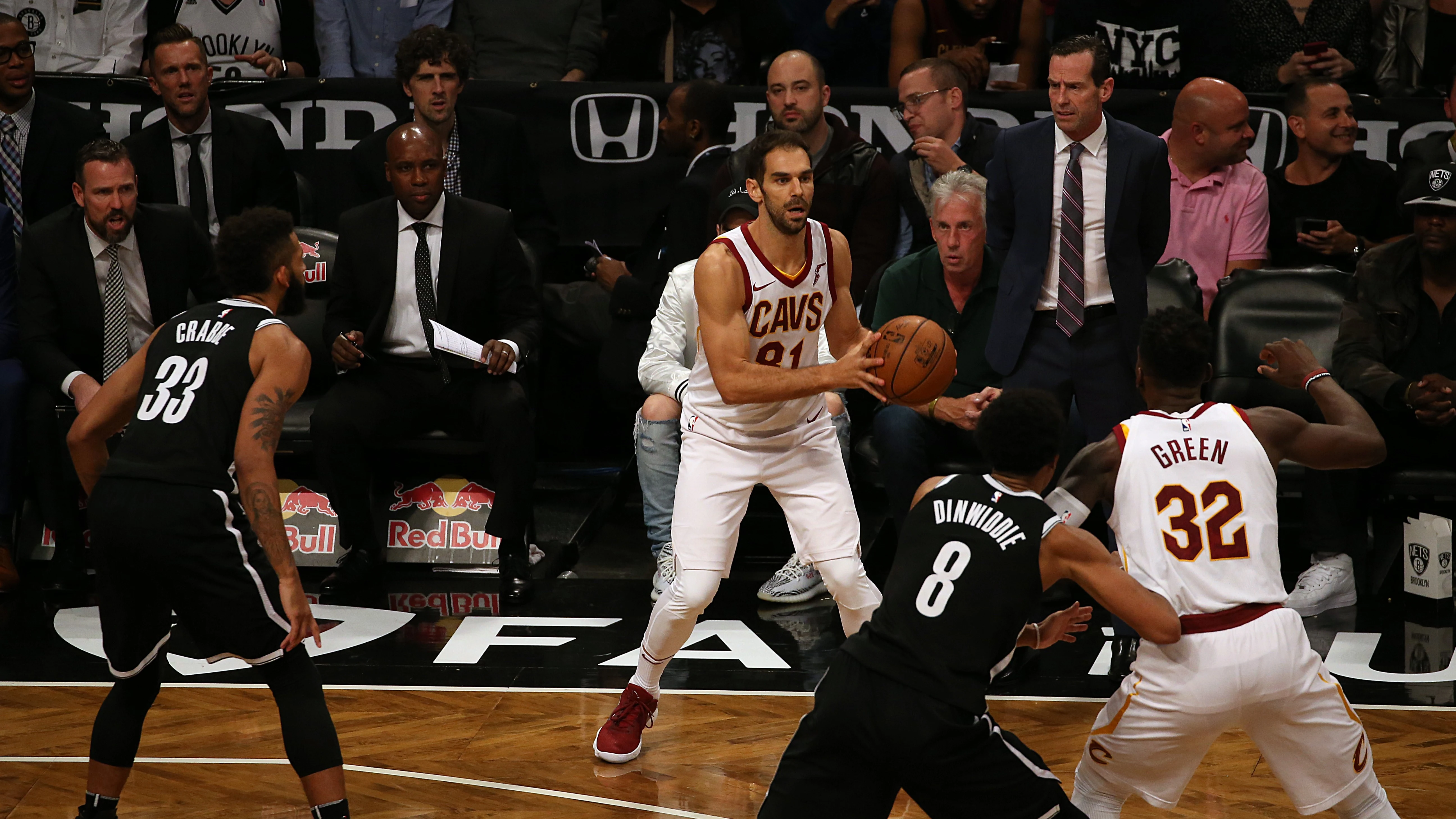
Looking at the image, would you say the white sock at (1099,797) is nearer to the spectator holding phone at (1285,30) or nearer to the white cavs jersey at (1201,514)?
the white cavs jersey at (1201,514)

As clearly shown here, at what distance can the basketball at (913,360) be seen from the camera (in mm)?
4188

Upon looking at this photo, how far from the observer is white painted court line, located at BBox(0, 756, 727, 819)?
3.99 m

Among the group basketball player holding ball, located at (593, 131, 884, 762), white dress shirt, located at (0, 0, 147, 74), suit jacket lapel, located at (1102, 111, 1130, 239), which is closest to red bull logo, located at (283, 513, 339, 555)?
basketball player holding ball, located at (593, 131, 884, 762)

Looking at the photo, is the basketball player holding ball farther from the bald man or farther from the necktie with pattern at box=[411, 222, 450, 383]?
the necktie with pattern at box=[411, 222, 450, 383]

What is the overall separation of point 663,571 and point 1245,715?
3023 mm

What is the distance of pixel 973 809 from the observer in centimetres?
306

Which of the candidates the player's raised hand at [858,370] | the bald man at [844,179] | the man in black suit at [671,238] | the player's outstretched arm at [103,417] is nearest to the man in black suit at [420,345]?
the man in black suit at [671,238]

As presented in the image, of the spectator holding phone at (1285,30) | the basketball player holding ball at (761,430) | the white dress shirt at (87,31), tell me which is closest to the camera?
the basketball player holding ball at (761,430)

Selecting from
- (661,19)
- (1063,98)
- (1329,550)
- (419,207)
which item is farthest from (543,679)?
(661,19)

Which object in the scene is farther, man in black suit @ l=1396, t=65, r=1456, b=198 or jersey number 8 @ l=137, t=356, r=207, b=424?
man in black suit @ l=1396, t=65, r=1456, b=198

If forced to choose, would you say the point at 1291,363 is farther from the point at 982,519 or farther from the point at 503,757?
the point at 503,757

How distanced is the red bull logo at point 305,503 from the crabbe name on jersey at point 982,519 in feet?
13.1

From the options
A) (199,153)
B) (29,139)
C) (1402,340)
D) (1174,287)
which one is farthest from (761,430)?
(29,139)

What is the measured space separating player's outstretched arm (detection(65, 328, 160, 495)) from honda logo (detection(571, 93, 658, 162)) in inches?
152
